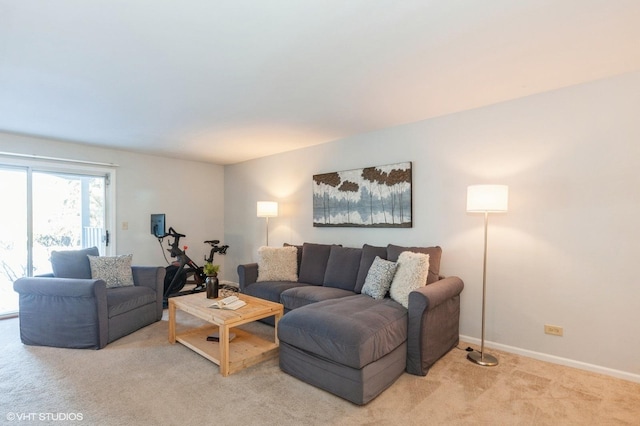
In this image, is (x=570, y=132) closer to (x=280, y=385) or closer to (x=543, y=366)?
(x=543, y=366)

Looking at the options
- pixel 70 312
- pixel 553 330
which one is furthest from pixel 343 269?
pixel 70 312

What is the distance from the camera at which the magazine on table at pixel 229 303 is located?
291 cm

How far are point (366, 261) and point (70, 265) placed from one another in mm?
3311

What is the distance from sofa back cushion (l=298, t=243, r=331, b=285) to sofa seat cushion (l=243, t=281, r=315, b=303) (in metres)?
0.15

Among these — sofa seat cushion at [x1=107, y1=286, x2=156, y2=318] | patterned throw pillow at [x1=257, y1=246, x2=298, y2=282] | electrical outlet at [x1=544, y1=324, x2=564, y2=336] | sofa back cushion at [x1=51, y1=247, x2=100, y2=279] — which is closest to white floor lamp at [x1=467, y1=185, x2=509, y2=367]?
electrical outlet at [x1=544, y1=324, x2=564, y2=336]

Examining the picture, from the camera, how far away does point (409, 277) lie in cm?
290

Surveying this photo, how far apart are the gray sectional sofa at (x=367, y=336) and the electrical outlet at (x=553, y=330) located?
2.41ft

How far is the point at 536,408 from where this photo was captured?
2.13 meters

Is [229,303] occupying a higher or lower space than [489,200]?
lower

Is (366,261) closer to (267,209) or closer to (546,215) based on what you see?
(546,215)

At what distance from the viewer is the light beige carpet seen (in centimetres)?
202

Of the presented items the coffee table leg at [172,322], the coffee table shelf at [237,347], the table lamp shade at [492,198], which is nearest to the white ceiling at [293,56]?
the table lamp shade at [492,198]

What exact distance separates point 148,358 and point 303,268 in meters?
1.94

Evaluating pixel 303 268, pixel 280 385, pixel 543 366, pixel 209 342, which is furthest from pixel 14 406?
pixel 543 366
